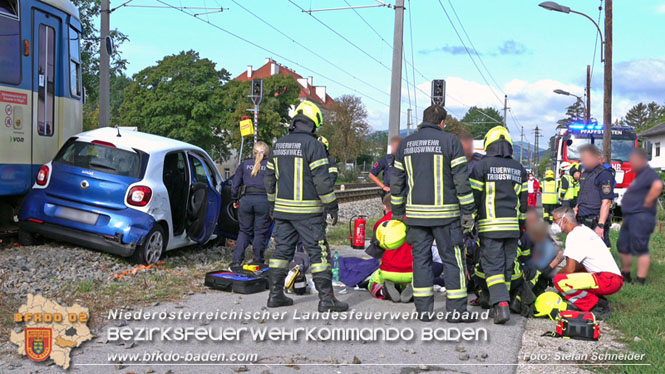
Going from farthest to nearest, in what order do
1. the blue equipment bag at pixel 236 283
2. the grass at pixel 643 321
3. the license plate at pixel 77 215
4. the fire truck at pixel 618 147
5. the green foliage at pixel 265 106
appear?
the green foliage at pixel 265 106
the license plate at pixel 77 215
the blue equipment bag at pixel 236 283
the grass at pixel 643 321
the fire truck at pixel 618 147

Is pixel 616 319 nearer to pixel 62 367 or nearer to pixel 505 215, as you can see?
pixel 505 215

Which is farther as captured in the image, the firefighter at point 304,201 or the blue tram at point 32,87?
the blue tram at point 32,87

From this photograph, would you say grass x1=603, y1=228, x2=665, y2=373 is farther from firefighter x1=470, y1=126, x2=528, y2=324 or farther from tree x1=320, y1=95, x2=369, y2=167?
tree x1=320, y1=95, x2=369, y2=167

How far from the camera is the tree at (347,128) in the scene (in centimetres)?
6084

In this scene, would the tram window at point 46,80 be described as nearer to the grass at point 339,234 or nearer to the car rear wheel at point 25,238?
the car rear wheel at point 25,238

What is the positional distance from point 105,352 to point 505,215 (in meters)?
3.69

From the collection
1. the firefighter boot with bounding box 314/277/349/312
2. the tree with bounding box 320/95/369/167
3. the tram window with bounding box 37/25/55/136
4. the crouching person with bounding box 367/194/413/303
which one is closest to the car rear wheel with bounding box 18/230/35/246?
the tram window with bounding box 37/25/55/136

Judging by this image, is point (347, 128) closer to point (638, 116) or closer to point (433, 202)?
point (433, 202)

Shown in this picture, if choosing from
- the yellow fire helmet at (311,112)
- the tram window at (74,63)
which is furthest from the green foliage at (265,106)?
the yellow fire helmet at (311,112)

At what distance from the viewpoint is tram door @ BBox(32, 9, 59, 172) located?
9.05m

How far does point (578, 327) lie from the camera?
17.8ft

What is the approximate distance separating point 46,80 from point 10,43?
34.7 inches

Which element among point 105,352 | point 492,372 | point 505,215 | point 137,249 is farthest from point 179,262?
point 492,372

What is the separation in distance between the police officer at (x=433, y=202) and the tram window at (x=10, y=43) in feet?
18.9
